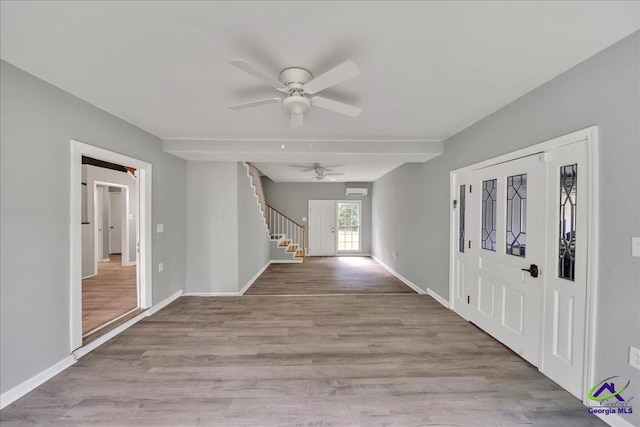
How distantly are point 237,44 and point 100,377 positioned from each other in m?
2.95

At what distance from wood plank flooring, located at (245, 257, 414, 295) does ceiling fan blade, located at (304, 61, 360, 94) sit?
3.84 metres

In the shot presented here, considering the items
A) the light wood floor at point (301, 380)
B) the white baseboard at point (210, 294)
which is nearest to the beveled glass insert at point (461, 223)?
the light wood floor at point (301, 380)

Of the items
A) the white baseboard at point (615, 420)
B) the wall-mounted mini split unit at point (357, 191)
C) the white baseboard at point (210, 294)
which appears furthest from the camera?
the wall-mounted mini split unit at point (357, 191)

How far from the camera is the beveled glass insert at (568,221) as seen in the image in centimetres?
208

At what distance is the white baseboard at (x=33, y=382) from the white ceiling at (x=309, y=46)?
2445 mm

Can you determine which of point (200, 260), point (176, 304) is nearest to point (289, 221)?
point (200, 260)

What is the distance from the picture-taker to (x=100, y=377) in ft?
7.59

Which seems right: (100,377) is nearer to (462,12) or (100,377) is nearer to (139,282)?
(139,282)

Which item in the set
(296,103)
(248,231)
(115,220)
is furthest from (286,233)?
(296,103)

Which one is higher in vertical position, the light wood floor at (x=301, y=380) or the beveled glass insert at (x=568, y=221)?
the beveled glass insert at (x=568, y=221)

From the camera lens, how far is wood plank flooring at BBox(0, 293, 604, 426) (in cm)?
188

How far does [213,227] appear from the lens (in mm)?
4652

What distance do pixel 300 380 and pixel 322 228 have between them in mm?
7125

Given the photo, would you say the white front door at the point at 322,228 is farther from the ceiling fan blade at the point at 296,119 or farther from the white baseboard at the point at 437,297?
the ceiling fan blade at the point at 296,119
